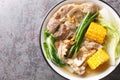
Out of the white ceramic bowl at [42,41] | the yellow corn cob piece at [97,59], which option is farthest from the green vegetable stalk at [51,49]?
the yellow corn cob piece at [97,59]

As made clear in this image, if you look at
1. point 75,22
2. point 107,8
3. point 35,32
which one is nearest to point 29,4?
point 35,32

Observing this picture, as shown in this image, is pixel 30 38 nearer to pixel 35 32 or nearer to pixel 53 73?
pixel 35 32

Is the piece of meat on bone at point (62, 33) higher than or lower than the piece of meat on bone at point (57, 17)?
lower

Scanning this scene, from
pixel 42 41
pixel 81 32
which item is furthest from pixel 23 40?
pixel 81 32

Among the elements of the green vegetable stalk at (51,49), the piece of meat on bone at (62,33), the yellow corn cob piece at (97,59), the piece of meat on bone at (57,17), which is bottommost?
the yellow corn cob piece at (97,59)

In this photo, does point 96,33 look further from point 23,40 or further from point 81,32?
point 23,40

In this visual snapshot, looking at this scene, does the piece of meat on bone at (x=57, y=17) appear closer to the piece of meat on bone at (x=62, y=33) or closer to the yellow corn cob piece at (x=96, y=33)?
the piece of meat on bone at (x=62, y=33)
